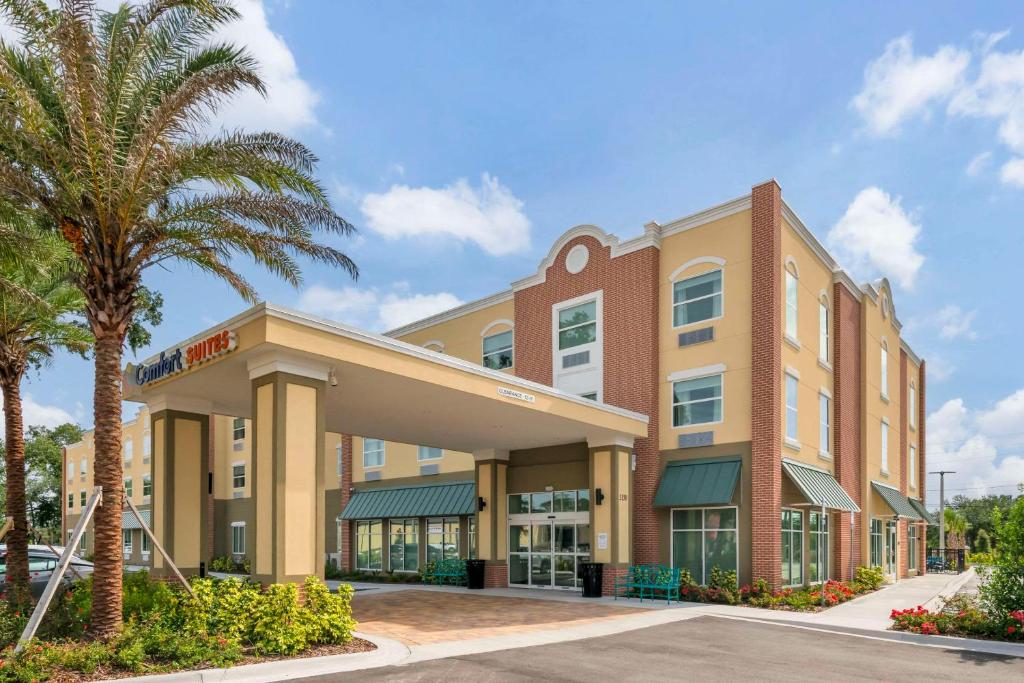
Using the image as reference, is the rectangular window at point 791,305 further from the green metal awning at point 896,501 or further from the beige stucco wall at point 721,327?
the green metal awning at point 896,501

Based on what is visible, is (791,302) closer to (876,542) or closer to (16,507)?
(876,542)

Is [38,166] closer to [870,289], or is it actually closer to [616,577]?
[616,577]

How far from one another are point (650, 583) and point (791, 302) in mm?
9438

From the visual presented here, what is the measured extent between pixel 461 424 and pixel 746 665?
36.8ft

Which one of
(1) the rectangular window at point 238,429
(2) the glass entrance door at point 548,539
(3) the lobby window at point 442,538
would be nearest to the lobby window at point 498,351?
(2) the glass entrance door at point 548,539

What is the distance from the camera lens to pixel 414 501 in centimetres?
3272

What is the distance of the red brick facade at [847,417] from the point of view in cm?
2702

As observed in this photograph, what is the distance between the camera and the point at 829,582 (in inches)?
971

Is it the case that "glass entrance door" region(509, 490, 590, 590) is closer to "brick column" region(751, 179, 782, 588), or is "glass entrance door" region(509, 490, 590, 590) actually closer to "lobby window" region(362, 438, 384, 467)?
"brick column" region(751, 179, 782, 588)

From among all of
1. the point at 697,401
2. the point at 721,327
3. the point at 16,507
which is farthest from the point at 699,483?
the point at 16,507

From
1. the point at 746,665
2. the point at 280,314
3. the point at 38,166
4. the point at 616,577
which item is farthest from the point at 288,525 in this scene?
the point at 616,577

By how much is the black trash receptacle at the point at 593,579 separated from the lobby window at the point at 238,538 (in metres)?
28.6

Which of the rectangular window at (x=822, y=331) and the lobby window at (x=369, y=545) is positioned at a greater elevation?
the rectangular window at (x=822, y=331)

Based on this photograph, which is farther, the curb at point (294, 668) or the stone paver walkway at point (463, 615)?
the stone paver walkway at point (463, 615)
